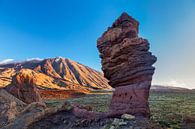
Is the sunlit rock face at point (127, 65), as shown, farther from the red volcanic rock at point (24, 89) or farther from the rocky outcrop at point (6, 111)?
the red volcanic rock at point (24, 89)

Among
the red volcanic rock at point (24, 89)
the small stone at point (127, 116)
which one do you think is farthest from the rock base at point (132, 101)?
the red volcanic rock at point (24, 89)

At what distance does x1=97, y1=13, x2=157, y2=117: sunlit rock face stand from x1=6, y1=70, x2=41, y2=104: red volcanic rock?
30130 mm

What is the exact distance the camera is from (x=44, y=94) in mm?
98125

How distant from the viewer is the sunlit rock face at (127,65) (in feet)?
58.6

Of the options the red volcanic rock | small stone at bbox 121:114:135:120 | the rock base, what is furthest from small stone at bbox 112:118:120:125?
the red volcanic rock

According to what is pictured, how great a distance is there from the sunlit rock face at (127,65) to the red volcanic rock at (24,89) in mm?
30130

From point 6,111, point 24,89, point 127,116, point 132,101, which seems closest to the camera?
point 127,116

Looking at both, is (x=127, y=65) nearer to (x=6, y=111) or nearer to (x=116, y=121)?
(x=116, y=121)

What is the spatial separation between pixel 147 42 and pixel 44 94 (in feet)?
273

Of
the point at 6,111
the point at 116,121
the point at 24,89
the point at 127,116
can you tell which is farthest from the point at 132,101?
the point at 24,89

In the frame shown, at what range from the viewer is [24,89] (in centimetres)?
4934

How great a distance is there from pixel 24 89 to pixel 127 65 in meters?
33.9

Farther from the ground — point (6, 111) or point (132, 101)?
point (132, 101)

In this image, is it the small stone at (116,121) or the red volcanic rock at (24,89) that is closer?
the small stone at (116,121)
